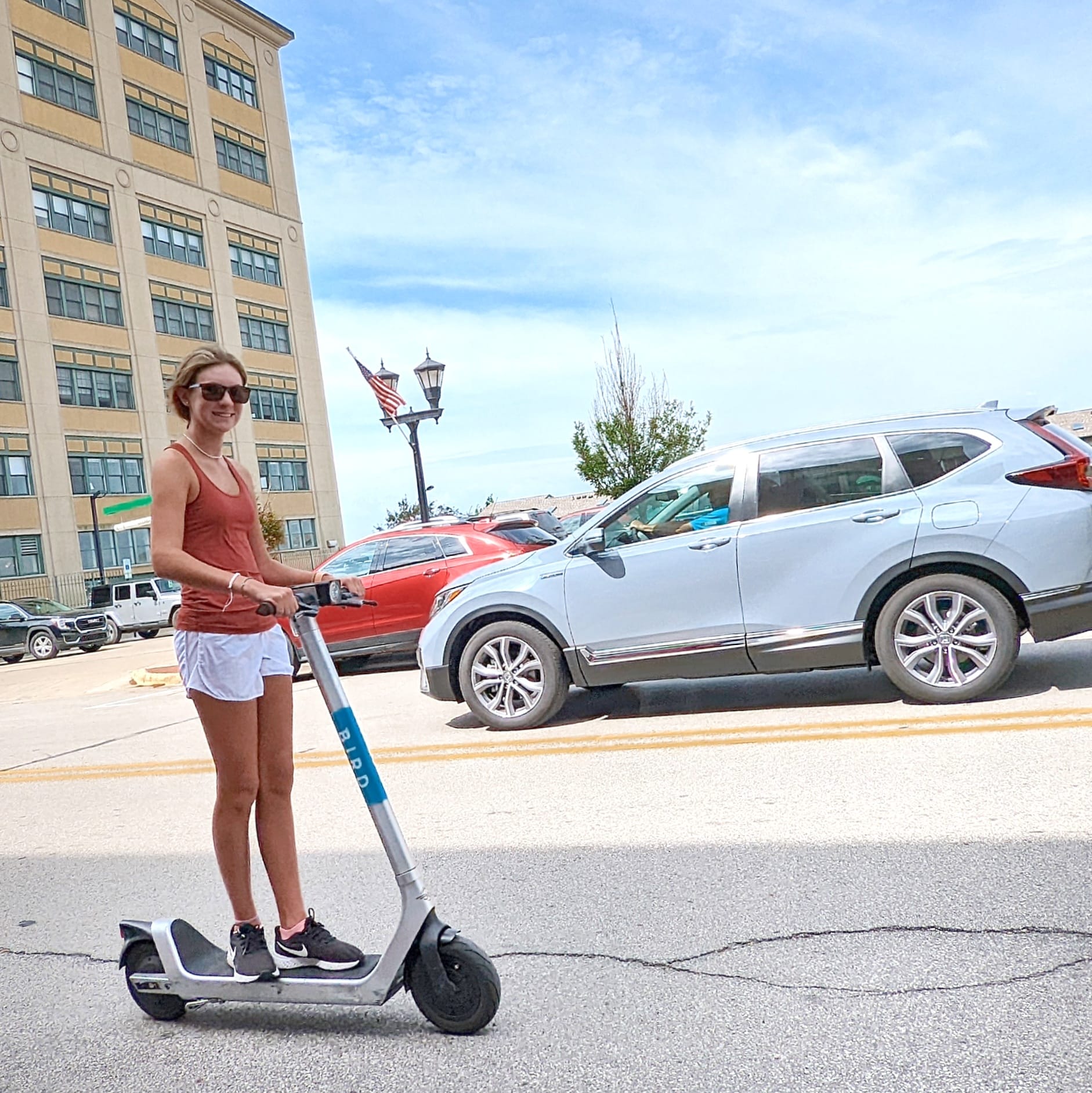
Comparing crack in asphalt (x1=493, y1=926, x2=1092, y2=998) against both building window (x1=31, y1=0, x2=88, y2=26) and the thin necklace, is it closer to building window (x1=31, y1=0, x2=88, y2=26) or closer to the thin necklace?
the thin necklace

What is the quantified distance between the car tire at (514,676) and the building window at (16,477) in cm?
3873

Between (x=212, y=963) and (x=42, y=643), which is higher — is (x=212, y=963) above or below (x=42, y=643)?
above

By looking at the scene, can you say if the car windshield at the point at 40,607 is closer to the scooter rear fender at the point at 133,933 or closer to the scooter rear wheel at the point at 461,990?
the scooter rear fender at the point at 133,933

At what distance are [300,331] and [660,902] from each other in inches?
2174

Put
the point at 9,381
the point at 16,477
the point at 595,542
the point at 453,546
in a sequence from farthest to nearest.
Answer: the point at 16,477, the point at 9,381, the point at 453,546, the point at 595,542

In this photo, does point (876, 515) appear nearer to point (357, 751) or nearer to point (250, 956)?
point (357, 751)

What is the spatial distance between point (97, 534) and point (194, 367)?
133 feet

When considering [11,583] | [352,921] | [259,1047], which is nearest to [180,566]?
[259,1047]

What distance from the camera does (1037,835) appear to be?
450 centimetres

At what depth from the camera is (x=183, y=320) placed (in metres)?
50.3

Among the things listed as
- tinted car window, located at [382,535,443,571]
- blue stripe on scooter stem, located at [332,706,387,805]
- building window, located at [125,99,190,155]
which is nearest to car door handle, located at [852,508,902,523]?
blue stripe on scooter stem, located at [332,706,387,805]

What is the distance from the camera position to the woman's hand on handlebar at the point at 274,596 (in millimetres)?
3164

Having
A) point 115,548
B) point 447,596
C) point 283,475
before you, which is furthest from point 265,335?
point 447,596

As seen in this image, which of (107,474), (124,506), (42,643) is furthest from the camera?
(107,474)
